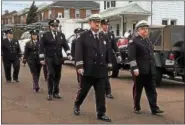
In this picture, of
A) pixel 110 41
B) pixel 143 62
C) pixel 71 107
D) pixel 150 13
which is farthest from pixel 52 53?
pixel 150 13

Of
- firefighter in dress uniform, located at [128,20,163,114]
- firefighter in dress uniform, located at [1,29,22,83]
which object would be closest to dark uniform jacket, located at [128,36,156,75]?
firefighter in dress uniform, located at [128,20,163,114]

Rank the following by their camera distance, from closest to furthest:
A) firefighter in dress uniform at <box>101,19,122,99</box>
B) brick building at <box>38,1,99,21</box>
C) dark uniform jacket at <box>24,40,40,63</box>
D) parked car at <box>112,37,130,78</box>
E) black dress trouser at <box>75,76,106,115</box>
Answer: black dress trouser at <box>75,76,106,115</box>, firefighter in dress uniform at <box>101,19,122,99</box>, dark uniform jacket at <box>24,40,40,63</box>, parked car at <box>112,37,130,78</box>, brick building at <box>38,1,99,21</box>

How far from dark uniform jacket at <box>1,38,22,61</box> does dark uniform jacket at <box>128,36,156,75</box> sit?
6518 mm

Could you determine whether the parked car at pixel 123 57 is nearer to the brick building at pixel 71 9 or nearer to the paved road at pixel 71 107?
the paved road at pixel 71 107

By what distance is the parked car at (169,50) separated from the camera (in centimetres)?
1270

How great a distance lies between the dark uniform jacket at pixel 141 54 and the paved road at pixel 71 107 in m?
0.88

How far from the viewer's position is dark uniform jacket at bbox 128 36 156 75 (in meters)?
8.42

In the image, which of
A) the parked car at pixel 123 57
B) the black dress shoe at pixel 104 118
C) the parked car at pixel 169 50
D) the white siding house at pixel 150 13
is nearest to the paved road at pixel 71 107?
the black dress shoe at pixel 104 118

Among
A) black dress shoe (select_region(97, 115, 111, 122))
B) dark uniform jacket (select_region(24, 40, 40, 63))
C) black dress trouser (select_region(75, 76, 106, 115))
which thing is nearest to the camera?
black dress shoe (select_region(97, 115, 111, 122))

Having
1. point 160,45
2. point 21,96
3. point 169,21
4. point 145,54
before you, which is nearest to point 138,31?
point 145,54

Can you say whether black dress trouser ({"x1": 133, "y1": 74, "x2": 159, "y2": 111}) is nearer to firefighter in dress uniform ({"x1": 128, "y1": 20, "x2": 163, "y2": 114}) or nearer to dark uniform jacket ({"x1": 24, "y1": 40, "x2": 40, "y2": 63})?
firefighter in dress uniform ({"x1": 128, "y1": 20, "x2": 163, "y2": 114})

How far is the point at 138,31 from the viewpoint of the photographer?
8.58 meters

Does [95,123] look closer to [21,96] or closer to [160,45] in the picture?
[21,96]

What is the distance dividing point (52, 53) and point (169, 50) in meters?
4.28
